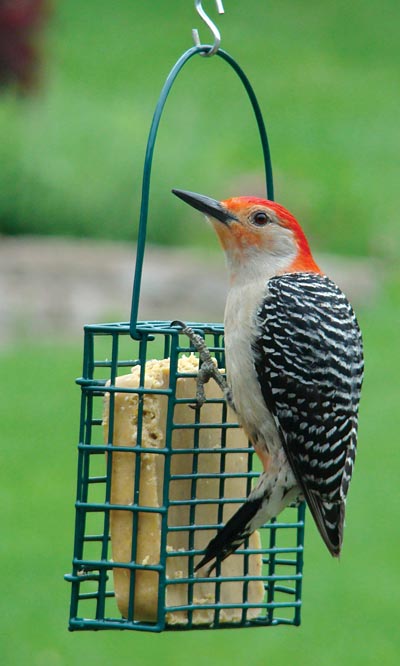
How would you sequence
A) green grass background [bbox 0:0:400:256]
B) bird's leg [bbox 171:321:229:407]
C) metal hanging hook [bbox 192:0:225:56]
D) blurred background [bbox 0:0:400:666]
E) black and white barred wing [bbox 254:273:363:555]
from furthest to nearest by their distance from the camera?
green grass background [bbox 0:0:400:256], blurred background [bbox 0:0:400:666], bird's leg [bbox 171:321:229:407], black and white barred wing [bbox 254:273:363:555], metal hanging hook [bbox 192:0:225:56]

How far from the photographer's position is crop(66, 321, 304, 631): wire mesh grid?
17.0 feet

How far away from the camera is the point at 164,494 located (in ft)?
16.8

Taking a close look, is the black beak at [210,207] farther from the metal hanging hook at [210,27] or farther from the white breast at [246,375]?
the metal hanging hook at [210,27]

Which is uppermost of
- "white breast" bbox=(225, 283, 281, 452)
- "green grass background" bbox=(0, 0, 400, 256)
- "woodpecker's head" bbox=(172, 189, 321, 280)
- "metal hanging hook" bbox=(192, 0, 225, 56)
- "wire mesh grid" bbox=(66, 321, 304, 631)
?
"green grass background" bbox=(0, 0, 400, 256)

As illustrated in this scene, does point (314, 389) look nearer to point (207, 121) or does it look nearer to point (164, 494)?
point (164, 494)

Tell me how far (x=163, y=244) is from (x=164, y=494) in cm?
1281

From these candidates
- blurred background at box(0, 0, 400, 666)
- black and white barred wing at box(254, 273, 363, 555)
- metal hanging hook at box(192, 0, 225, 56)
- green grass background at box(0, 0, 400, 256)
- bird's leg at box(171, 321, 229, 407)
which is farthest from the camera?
green grass background at box(0, 0, 400, 256)

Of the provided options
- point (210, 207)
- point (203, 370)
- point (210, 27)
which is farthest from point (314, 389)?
point (210, 27)

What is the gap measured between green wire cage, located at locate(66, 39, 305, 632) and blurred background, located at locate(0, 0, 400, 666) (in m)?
3.49

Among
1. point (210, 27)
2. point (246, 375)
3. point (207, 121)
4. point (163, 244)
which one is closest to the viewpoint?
point (210, 27)

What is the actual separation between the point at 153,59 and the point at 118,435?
26.3m

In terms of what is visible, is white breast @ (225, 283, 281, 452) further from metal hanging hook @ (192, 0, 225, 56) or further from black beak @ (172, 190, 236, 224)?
metal hanging hook @ (192, 0, 225, 56)

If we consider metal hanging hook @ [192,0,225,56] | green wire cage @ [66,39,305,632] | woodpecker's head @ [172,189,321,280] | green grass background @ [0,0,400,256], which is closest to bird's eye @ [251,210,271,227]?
woodpecker's head @ [172,189,321,280]

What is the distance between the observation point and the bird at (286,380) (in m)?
5.15
